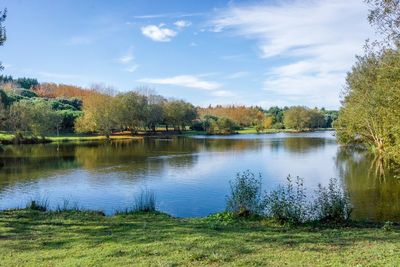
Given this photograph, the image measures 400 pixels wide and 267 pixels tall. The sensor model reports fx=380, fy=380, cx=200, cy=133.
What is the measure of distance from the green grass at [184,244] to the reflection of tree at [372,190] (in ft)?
22.4

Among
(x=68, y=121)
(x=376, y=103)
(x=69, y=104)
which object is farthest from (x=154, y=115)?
(x=376, y=103)

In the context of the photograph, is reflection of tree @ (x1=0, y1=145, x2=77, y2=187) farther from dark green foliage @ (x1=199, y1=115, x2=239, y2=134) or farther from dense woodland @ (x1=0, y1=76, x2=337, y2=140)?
dark green foliage @ (x1=199, y1=115, x2=239, y2=134)

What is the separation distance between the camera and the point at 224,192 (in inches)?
1033

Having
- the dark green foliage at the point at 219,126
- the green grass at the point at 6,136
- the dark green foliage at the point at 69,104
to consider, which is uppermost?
the dark green foliage at the point at 69,104

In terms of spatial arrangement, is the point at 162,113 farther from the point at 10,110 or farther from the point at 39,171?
the point at 39,171

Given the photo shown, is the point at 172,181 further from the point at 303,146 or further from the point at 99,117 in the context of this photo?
the point at 99,117

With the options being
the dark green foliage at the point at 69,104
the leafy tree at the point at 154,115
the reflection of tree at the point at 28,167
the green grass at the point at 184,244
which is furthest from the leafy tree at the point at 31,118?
the green grass at the point at 184,244

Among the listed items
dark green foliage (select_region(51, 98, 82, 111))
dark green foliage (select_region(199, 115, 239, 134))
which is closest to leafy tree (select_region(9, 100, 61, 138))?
dark green foliage (select_region(51, 98, 82, 111))

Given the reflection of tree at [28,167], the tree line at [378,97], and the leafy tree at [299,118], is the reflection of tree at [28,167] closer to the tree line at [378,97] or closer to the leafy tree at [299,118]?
the tree line at [378,97]

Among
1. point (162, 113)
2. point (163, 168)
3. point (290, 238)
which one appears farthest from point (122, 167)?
point (162, 113)

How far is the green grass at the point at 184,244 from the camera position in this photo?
26.3 feet

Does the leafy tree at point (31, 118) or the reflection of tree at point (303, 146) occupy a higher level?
the leafy tree at point (31, 118)

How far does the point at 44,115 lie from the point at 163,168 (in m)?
53.1

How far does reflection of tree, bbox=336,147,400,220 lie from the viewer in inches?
→ 750
